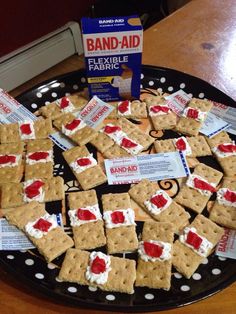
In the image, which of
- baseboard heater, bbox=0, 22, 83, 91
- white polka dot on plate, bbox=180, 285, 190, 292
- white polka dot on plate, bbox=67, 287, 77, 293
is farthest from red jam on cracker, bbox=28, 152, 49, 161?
baseboard heater, bbox=0, 22, 83, 91

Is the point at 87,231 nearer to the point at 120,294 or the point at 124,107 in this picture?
the point at 120,294

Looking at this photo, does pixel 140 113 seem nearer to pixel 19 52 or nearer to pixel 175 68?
pixel 175 68

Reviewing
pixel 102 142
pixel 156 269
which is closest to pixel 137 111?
pixel 102 142

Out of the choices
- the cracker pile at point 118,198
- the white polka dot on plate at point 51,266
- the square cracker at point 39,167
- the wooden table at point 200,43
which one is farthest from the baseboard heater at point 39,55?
the white polka dot on plate at point 51,266

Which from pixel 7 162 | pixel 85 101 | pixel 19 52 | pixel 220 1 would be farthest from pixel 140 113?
pixel 19 52

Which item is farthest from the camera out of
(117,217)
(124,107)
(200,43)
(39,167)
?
(200,43)

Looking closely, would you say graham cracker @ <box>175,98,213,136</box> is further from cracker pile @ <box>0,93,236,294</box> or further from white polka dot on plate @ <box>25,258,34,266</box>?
white polka dot on plate @ <box>25,258,34,266</box>
